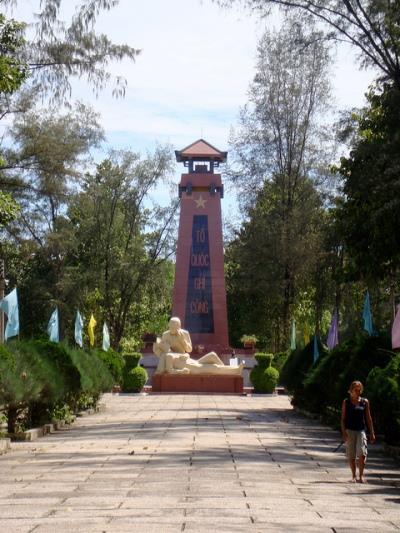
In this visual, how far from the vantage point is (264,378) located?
39844 mm

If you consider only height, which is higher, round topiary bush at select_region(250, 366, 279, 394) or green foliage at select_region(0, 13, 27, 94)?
green foliage at select_region(0, 13, 27, 94)

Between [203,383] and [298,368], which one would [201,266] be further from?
[298,368]

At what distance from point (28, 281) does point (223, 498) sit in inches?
1645

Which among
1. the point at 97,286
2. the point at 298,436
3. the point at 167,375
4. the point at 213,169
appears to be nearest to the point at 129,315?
the point at 97,286

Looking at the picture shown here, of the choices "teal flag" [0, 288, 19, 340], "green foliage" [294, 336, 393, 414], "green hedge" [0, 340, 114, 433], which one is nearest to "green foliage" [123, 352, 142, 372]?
"green hedge" [0, 340, 114, 433]

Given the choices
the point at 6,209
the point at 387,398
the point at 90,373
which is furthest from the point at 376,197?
the point at 90,373

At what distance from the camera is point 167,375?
39.8m

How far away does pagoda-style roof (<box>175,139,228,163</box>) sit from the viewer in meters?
47.1

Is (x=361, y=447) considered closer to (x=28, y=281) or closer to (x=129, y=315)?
(x=28, y=281)

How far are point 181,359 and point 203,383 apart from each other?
1337 millimetres

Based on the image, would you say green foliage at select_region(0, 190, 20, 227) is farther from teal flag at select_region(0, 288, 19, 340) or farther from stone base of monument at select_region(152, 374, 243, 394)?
stone base of monument at select_region(152, 374, 243, 394)

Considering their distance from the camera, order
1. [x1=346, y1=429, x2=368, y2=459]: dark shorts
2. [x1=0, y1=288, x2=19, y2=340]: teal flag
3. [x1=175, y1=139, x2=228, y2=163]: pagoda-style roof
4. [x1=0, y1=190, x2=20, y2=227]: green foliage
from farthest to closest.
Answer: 1. [x1=175, y1=139, x2=228, y2=163]: pagoda-style roof
2. [x1=0, y1=288, x2=19, y2=340]: teal flag
3. [x1=0, y1=190, x2=20, y2=227]: green foliage
4. [x1=346, y1=429, x2=368, y2=459]: dark shorts

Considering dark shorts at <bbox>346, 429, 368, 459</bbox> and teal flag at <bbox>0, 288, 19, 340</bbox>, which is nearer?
dark shorts at <bbox>346, 429, 368, 459</bbox>

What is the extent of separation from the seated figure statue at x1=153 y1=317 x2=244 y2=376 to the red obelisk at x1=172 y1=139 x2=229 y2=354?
4280 mm
